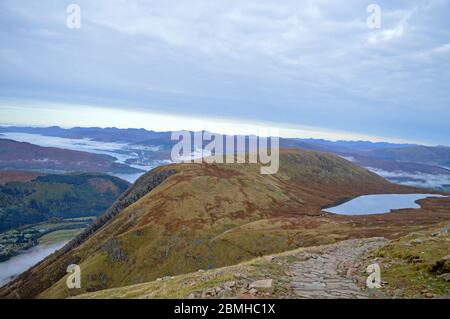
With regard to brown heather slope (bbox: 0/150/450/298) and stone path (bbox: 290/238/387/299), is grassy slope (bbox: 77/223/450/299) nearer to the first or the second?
stone path (bbox: 290/238/387/299)

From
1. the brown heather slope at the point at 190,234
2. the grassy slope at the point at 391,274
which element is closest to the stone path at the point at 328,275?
the grassy slope at the point at 391,274

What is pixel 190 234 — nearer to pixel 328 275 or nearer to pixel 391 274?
pixel 328 275

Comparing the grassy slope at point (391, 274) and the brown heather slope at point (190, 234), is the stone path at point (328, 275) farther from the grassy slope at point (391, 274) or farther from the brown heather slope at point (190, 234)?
the brown heather slope at point (190, 234)

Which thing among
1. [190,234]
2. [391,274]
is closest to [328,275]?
[391,274]

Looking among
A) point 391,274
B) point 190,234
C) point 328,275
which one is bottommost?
point 190,234

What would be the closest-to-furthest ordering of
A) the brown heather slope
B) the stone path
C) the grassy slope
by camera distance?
the grassy slope
the stone path
the brown heather slope

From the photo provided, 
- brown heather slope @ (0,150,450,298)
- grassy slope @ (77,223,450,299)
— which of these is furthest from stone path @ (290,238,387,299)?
brown heather slope @ (0,150,450,298)
